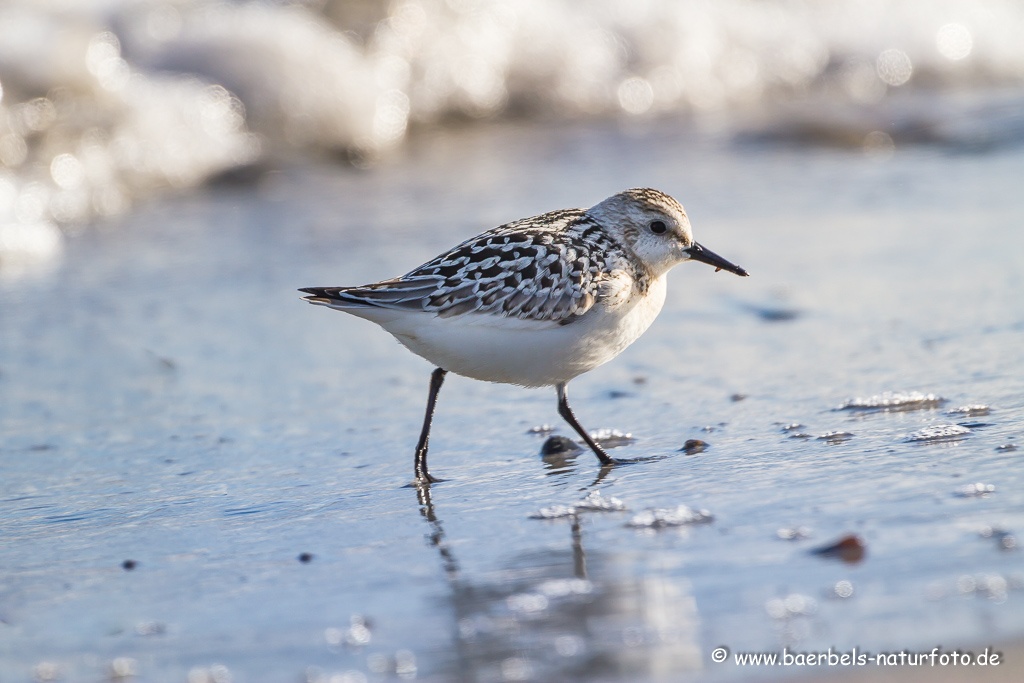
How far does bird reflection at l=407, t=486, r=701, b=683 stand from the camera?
253 cm

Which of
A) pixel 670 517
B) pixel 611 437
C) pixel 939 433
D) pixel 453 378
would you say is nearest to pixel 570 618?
pixel 670 517

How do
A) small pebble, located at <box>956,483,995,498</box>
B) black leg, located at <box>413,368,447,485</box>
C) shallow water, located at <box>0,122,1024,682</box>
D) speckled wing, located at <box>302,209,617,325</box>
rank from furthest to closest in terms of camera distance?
1. black leg, located at <box>413,368,447,485</box>
2. speckled wing, located at <box>302,209,617,325</box>
3. small pebble, located at <box>956,483,995,498</box>
4. shallow water, located at <box>0,122,1024,682</box>

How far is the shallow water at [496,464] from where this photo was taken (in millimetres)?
2711

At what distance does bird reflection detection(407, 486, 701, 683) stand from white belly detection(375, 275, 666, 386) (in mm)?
846

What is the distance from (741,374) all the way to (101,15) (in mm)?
8663

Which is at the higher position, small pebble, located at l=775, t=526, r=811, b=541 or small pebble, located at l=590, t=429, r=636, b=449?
small pebble, located at l=775, t=526, r=811, b=541

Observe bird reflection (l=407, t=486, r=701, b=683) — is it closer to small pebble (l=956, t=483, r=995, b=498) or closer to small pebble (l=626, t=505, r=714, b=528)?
small pebble (l=626, t=505, r=714, b=528)

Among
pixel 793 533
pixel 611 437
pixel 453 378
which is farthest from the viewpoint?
pixel 453 378

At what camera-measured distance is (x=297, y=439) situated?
450 centimetres

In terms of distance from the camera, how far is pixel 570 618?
9.05 ft

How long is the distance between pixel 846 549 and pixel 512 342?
1391mm

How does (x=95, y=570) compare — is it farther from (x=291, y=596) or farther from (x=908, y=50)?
(x=908, y=50)

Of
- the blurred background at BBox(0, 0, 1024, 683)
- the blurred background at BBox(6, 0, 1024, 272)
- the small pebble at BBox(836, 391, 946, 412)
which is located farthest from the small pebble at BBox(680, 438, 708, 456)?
the blurred background at BBox(6, 0, 1024, 272)

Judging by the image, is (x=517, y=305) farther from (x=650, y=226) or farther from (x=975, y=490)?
(x=975, y=490)
